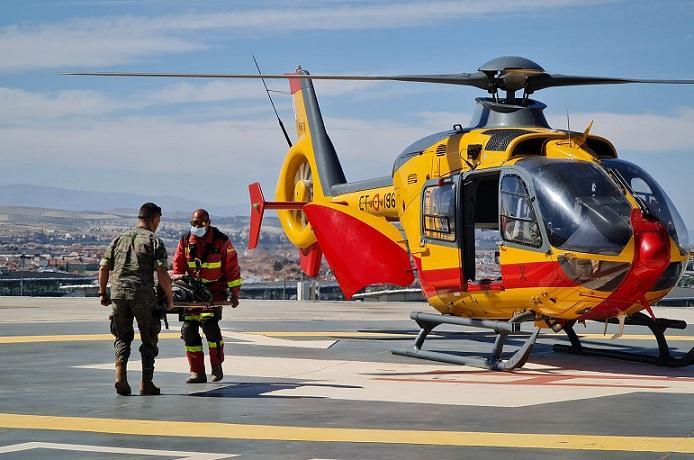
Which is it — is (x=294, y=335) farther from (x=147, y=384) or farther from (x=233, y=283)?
(x=147, y=384)

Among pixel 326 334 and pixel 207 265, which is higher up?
pixel 207 265

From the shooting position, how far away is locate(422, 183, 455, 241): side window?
14.6 metres

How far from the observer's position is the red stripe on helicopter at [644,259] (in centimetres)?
1242

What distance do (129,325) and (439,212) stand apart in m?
4.99

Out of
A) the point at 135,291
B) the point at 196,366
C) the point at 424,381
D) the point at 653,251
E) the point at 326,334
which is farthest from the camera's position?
the point at 326,334

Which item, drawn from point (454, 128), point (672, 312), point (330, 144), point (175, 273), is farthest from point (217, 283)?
point (672, 312)

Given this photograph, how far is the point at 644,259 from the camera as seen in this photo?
Result: 12422 mm

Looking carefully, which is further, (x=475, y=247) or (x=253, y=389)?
(x=475, y=247)

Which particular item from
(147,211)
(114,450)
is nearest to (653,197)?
(147,211)

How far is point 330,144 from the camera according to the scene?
70.1 feet

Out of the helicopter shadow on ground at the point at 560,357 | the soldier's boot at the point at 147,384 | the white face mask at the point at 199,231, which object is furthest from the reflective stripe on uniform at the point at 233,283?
the helicopter shadow on ground at the point at 560,357

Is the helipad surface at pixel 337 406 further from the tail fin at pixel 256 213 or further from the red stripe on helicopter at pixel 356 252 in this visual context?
the tail fin at pixel 256 213

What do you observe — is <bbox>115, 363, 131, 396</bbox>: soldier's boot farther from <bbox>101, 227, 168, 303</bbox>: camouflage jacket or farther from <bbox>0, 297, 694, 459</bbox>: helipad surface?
<bbox>101, 227, 168, 303</bbox>: camouflage jacket

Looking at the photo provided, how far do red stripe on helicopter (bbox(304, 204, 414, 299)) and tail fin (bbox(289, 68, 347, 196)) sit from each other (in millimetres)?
1720
